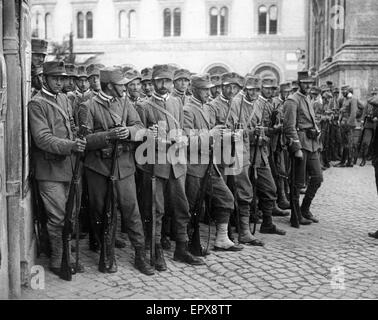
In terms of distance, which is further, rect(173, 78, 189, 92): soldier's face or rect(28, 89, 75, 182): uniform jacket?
rect(173, 78, 189, 92): soldier's face

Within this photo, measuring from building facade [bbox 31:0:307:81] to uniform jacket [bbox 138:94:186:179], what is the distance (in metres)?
34.5

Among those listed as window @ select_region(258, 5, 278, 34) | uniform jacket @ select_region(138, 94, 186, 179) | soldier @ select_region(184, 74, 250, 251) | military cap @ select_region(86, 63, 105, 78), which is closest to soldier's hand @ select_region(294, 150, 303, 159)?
soldier @ select_region(184, 74, 250, 251)

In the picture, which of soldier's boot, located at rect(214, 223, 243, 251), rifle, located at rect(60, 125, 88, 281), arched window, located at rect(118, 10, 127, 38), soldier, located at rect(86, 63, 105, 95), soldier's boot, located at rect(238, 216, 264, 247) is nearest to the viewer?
rifle, located at rect(60, 125, 88, 281)

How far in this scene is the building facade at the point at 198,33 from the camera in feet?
134

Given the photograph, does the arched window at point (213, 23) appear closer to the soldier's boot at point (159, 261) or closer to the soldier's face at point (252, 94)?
the soldier's face at point (252, 94)

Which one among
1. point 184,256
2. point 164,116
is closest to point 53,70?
point 164,116

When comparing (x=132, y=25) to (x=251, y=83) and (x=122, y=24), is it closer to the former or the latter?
(x=122, y=24)

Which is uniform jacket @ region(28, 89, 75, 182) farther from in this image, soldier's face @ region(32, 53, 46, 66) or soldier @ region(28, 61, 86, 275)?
soldier's face @ region(32, 53, 46, 66)

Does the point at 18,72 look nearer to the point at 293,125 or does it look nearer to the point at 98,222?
the point at 98,222

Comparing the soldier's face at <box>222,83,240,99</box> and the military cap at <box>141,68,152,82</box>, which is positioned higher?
the military cap at <box>141,68,152,82</box>

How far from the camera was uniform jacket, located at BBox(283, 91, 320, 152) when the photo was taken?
848 cm

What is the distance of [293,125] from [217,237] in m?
2.32

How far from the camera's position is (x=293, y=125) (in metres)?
8.48

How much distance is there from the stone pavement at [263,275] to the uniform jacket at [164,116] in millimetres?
1121
